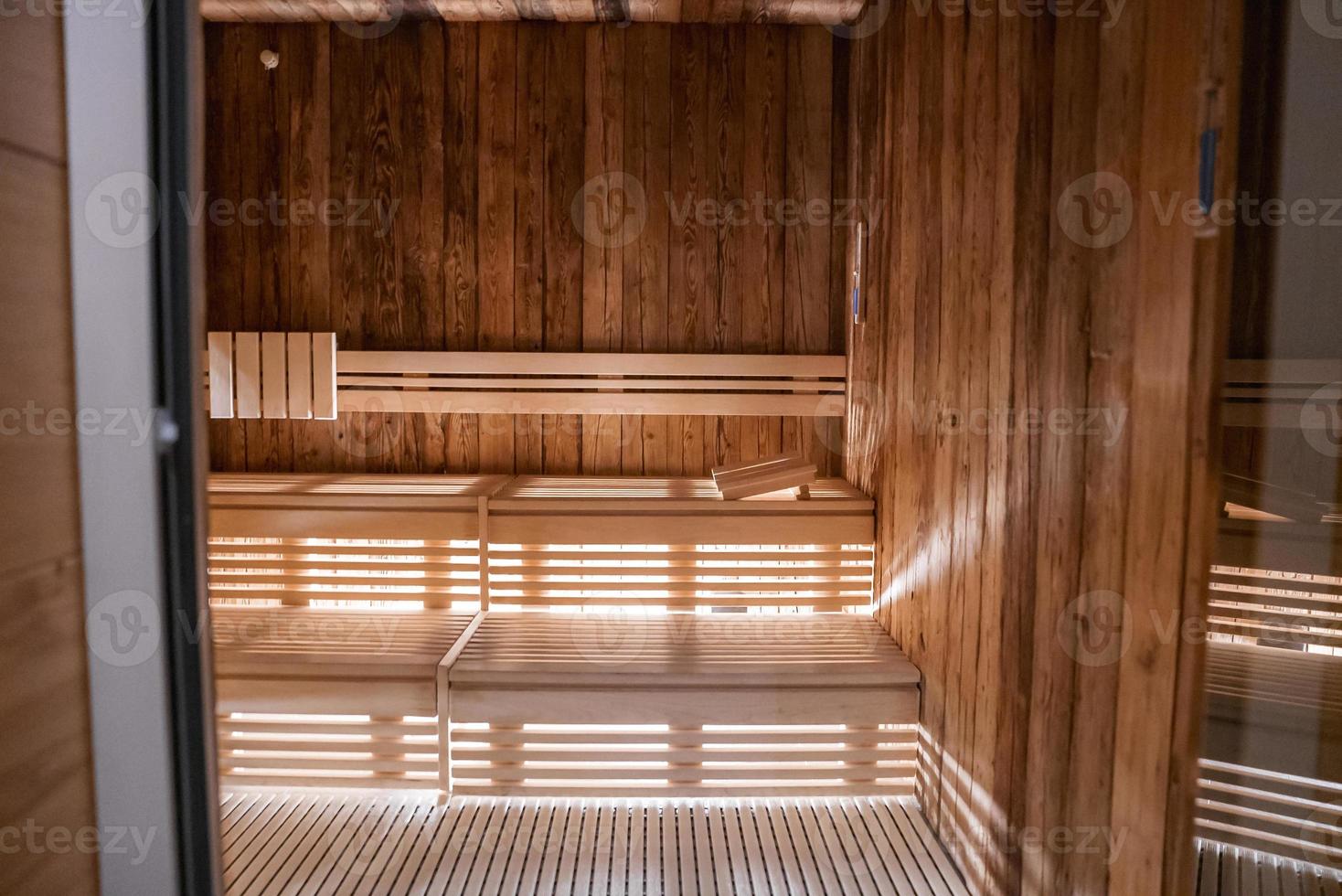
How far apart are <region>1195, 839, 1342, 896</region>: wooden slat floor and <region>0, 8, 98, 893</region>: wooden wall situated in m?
1.53

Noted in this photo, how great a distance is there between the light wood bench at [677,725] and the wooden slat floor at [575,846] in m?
0.07

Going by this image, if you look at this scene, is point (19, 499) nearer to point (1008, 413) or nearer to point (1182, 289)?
point (1182, 289)

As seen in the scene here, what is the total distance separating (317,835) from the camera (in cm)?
241

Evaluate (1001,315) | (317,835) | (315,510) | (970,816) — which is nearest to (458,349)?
(315,510)

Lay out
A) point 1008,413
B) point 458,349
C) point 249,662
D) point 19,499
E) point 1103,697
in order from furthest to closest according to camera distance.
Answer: point 458,349
point 249,662
point 1008,413
point 1103,697
point 19,499

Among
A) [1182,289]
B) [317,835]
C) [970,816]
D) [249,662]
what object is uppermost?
[1182,289]

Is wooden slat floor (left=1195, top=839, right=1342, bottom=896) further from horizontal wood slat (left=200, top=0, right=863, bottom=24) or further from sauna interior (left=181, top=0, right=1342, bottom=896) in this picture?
horizontal wood slat (left=200, top=0, right=863, bottom=24)

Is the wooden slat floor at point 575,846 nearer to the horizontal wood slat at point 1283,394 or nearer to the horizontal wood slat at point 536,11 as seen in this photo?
the horizontal wood slat at point 1283,394

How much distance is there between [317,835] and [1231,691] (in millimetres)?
2386

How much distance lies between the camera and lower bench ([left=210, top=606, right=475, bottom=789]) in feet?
8.57

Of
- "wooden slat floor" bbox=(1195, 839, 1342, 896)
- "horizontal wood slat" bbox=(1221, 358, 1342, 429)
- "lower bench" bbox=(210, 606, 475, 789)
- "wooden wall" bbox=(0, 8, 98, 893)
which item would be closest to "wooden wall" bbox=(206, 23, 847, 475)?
"lower bench" bbox=(210, 606, 475, 789)

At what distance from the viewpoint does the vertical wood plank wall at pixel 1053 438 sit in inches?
51.8

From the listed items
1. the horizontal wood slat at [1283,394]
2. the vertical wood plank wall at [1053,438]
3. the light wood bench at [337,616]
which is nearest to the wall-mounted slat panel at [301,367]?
the light wood bench at [337,616]

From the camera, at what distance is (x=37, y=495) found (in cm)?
63
